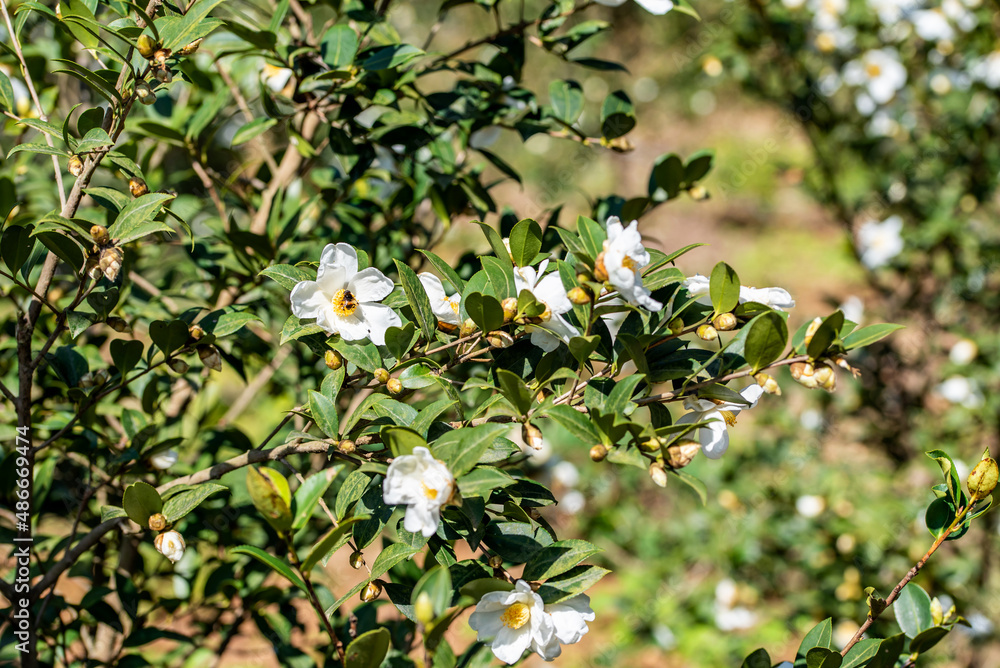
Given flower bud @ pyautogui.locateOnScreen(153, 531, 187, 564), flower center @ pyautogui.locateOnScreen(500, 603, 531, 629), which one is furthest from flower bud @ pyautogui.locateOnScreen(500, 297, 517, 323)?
flower bud @ pyautogui.locateOnScreen(153, 531, 187, 564)

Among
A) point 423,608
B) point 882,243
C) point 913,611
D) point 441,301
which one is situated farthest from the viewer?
point 882,243

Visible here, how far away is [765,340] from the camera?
0.56 meters

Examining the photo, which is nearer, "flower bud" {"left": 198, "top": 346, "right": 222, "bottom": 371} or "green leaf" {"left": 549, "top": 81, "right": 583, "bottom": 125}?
"flower bud" {"left": 198, "top": 346, "right": 222, "bottom": 371}

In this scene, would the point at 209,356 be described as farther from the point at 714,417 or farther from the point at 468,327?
the point at 714,417

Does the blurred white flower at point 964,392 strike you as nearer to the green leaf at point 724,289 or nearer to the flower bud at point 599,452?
the green leaf at point 724,289

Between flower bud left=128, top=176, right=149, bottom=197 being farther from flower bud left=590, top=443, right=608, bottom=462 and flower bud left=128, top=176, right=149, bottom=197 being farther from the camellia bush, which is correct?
flower bud left=590, top=443, right=608, bottom=462

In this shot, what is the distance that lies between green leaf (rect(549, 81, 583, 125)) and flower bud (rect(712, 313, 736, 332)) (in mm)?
431

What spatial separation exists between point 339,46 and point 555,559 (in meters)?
0.61

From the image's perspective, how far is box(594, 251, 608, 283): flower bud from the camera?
22.2 inches

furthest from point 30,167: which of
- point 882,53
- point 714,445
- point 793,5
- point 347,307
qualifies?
point 882,53

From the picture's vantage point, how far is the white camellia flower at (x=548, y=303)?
1.95 ft

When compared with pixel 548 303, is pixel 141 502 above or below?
below

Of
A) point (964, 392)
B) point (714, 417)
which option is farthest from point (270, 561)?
point (964, 392)

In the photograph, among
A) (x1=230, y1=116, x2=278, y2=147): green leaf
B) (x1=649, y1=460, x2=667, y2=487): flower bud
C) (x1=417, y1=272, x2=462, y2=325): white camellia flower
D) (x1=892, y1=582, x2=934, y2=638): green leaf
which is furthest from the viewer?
(x1=230, y1=116, x2=278, y2=147): green leaf
